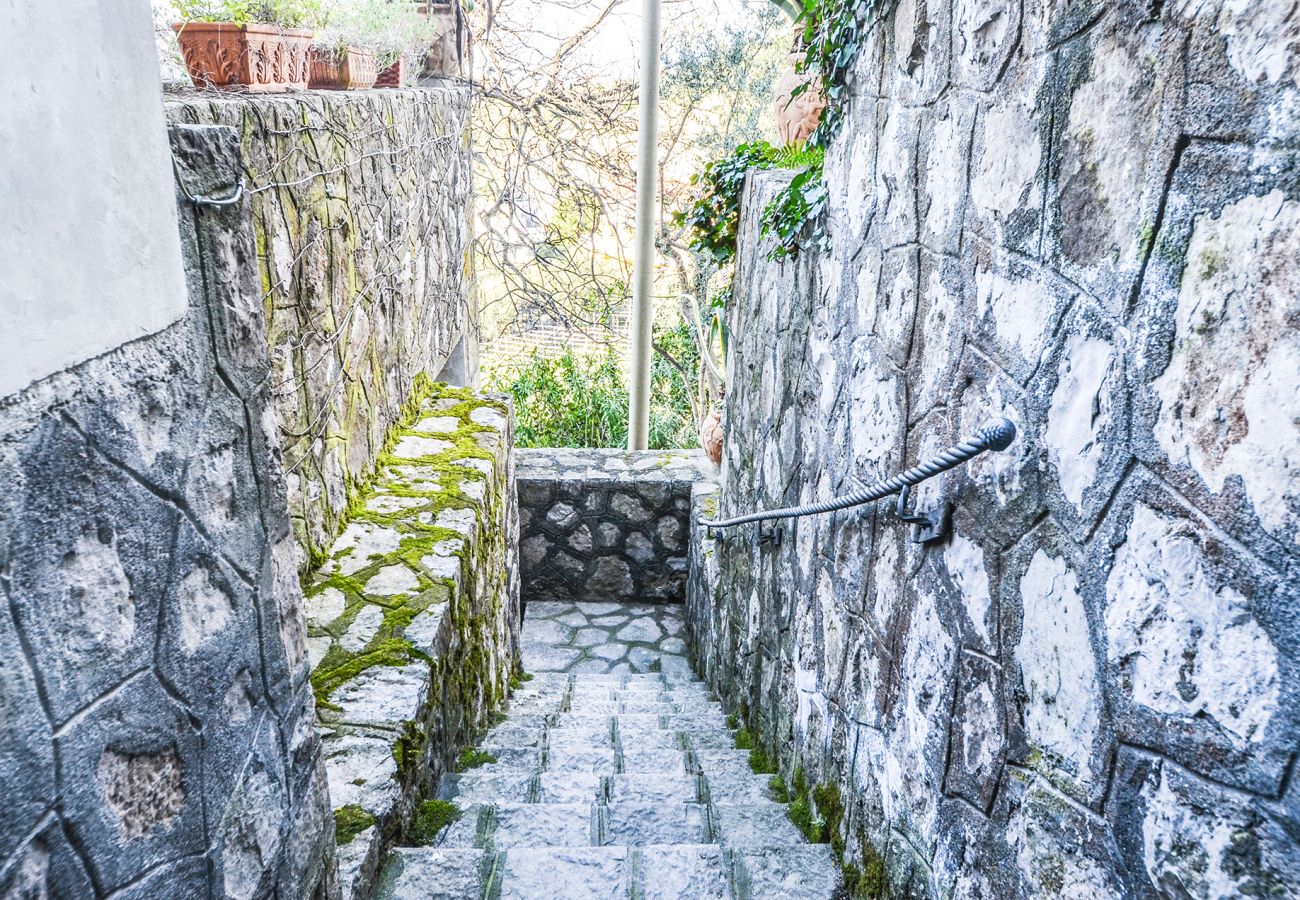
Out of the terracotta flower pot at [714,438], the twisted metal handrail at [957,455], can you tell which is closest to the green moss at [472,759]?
the twisted metal handrail at [957,455]

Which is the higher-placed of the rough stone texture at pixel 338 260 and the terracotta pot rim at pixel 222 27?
the terracotta pot rim at pixel 222 27

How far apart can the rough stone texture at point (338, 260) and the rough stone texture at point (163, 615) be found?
0.94 ft

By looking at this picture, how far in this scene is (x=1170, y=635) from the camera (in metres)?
0.99

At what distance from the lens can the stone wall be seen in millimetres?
872

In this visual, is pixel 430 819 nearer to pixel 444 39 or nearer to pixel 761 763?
pixel 761 763

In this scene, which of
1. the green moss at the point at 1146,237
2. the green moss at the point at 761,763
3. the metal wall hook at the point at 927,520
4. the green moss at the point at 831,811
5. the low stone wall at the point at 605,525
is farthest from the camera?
the low stone wall at the point at 605,525

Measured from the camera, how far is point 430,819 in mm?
2332

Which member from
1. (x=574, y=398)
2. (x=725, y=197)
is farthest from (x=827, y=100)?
(x=574, y=398)

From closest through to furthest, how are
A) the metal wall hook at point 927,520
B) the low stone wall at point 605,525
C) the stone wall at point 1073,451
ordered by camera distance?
the stone wall at point 1073,451 → the metal wall hook at point 927,520 → the low stone wall at point 605,525

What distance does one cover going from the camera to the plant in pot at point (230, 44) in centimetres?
270

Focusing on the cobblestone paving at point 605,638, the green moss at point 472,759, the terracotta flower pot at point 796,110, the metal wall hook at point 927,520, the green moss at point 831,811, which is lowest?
the cobblestone paving at point 605,638

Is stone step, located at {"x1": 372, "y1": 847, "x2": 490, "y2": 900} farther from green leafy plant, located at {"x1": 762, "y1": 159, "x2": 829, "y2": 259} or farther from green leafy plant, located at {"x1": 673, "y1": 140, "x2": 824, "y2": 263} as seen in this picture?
green leafy plant, located at {"x1": 673, "y1": 140, "x2": 824, "y2": 263}

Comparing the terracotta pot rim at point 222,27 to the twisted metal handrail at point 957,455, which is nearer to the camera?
the twisted metal handrail at point 957,455

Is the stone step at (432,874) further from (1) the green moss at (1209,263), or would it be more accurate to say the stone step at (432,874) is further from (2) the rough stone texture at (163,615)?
(1) the green moss at (1209,263)
